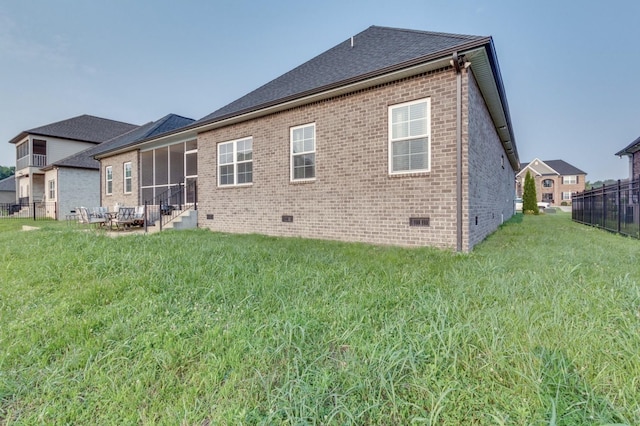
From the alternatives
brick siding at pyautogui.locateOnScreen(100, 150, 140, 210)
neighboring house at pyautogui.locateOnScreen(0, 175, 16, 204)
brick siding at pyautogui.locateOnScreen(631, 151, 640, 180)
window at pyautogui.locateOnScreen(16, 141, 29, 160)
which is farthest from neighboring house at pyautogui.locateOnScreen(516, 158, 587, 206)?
neighboring house at pyautogui.locateOnScreen(0, 175, 16, 204)

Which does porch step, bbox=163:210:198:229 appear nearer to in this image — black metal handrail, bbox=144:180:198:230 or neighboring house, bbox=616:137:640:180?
black metal handrail, bbox=144:180:198:230

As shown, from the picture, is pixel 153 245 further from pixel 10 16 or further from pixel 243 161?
pixel 10 16

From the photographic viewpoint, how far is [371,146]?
22.8 ft

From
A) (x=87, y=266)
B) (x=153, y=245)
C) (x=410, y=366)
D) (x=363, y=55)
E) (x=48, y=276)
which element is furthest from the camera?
(x=363, y=55)

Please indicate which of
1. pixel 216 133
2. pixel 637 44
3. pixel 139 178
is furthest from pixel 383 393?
pixel 637 44

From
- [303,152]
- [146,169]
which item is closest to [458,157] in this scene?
[303,152]

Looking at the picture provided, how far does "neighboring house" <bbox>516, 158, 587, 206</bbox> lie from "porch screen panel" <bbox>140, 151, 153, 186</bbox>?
54.5 metres

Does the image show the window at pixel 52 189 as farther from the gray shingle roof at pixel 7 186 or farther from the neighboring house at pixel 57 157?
the gray shingle roof at pixel 7 186

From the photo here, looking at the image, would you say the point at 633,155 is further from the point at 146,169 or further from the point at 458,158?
the point at 146,169

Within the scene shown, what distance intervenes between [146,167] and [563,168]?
210 feet

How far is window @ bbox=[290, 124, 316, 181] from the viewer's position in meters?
8.05

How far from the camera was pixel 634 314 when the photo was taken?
2.39m

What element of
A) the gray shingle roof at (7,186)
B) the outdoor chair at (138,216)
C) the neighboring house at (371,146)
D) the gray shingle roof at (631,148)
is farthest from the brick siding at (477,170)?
the gray shingle roof at (7,186)

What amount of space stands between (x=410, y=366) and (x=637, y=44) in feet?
68.7
